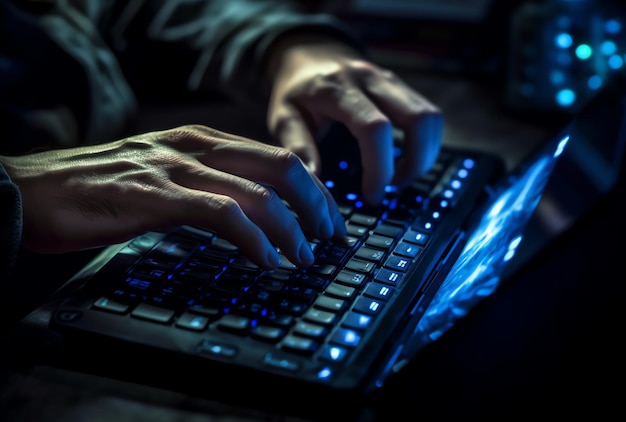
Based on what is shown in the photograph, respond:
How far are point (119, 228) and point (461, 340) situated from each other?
0.84 ft

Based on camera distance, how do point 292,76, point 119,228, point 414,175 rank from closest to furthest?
1. point 119,228
2. point 414,175
3. point 292,76

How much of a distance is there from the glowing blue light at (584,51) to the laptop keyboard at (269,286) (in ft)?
1.43

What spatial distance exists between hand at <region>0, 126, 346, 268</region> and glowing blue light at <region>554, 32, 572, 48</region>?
50 centimetres

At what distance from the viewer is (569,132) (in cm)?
54

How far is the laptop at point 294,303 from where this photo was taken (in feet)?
1.20

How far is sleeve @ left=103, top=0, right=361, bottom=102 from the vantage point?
2.88ft

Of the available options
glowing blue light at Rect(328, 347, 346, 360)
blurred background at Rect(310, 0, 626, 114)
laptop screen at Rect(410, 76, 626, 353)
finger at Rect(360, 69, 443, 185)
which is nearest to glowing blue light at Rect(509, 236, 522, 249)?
laptop screen at Rect(410, 76, 626, 353)

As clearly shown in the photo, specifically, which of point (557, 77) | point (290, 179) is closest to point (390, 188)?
point (290, 179)

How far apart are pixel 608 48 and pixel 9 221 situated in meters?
0.73

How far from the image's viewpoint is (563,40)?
85 cm

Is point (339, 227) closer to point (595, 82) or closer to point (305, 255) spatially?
point (305, 255)

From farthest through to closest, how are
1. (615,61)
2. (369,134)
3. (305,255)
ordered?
(615,61), (369,134), (305,255)

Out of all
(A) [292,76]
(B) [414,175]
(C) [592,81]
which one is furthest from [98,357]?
(C) [592,81]

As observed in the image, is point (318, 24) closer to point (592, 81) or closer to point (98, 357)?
point (592, 81)
